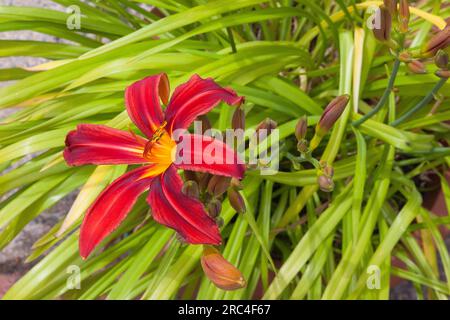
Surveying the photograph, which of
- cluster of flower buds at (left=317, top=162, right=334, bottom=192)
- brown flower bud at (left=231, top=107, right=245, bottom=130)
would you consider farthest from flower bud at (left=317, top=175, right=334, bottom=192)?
brown flower bud at (left=231, top=107, right=245, bottom=130)

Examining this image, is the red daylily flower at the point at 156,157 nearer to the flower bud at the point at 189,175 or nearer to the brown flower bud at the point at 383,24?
the flower bud at the point at 189,175

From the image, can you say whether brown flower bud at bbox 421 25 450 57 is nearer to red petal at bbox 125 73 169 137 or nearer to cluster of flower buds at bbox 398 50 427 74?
cluster of flower buds at bbox 398 50 427 74

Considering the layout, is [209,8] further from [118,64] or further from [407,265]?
[407,265]

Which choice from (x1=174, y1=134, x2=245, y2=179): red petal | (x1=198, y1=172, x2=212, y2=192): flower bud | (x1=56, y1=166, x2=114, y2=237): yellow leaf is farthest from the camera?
(x1=56, y1=166, x2=114, y2=237): yellow leaf

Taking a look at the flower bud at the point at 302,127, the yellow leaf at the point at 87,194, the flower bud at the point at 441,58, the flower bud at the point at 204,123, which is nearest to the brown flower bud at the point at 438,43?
the flower bud at the point at 441,58

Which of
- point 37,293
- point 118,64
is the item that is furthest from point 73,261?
point 118,64

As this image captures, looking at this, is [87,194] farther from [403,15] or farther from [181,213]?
[403,15]
